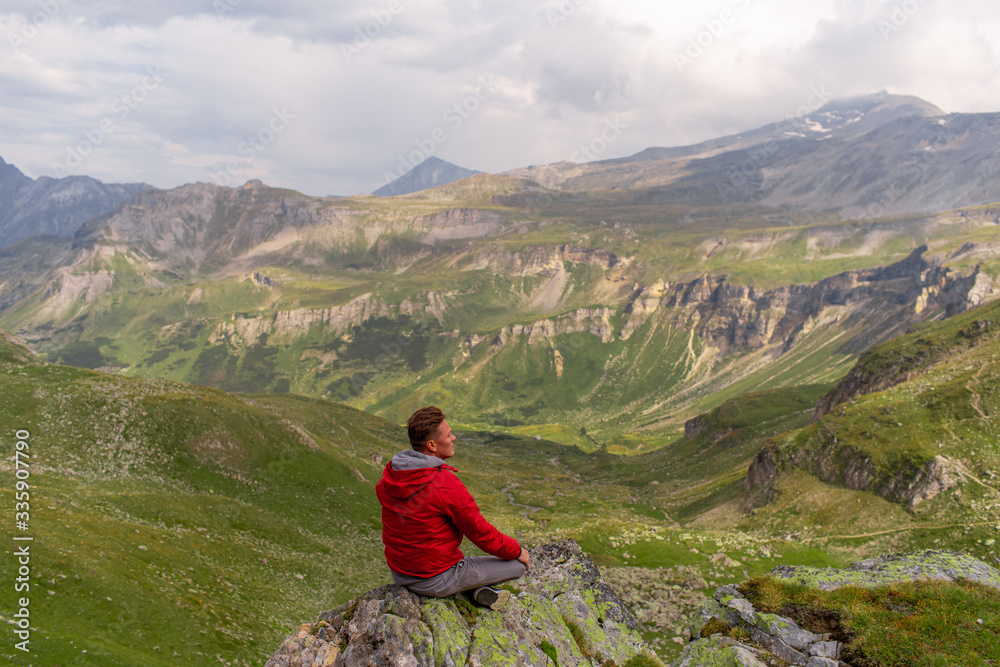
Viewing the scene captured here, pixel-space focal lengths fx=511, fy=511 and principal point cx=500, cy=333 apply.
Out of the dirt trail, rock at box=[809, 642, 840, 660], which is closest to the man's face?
rock at box=[809, 642, 840, 660]

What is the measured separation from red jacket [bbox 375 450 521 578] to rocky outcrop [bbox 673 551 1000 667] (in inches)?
416

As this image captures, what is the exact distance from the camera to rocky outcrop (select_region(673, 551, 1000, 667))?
16359 mm

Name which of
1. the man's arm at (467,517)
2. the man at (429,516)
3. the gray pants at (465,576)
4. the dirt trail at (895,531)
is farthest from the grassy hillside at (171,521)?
the dirt trail at (895,531)

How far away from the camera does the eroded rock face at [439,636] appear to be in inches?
484

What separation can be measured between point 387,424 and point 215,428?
4010 inches

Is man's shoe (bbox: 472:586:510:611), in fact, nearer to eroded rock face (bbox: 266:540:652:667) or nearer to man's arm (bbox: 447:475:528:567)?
eroded rock face (bbox: 266:540:652:667)

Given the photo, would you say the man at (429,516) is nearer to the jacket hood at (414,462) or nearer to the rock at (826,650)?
the jacket hood at (414,462)

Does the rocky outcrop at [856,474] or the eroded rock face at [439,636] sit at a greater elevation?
the eroded rock face at [439,636]

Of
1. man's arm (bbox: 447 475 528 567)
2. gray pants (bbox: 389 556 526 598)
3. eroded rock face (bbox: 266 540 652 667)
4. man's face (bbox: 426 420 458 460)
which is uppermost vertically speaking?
man's face (bbox: 426 420 458 460)

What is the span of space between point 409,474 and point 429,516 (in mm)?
1202

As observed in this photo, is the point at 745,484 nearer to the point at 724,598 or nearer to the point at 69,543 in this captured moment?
the point at 724,598

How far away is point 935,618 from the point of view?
51.4 feet

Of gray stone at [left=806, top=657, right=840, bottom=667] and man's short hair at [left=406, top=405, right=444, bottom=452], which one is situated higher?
man's short hair at [left=406, top=405, right=444, bottom=452]

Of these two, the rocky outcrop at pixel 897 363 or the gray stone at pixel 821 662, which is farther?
the rocky outcrop at pixel 897 363
